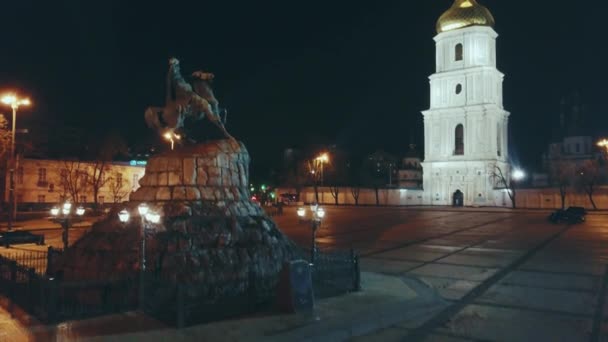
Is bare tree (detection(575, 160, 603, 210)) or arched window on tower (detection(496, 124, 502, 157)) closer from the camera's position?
bare tree (detection(575, 160, 603, 210))

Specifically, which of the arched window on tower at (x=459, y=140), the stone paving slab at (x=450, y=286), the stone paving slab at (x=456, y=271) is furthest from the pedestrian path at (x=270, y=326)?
the arched window on tower at (x=459, y=140)

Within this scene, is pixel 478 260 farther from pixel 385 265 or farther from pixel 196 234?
pixel 196 234

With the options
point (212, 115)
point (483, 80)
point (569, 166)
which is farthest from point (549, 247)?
point (483, 80)

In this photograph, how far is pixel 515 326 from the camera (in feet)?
35.5

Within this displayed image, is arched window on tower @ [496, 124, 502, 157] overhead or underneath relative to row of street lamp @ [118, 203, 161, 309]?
overhead

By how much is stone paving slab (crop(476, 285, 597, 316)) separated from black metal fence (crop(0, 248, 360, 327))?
391 cm

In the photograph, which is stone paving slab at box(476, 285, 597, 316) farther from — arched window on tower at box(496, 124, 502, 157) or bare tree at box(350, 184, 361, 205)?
bare tree at box(350, 184, 361, 205)

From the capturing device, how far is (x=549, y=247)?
2530 cm

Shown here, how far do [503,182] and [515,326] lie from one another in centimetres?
6000

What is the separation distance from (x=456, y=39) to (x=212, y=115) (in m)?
62.2

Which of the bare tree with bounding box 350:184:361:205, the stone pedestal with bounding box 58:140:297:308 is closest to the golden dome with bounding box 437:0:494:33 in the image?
the bare tree with bounding box 350:184:361:205

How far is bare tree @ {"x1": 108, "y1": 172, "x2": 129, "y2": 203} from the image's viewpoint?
54734 millimetres

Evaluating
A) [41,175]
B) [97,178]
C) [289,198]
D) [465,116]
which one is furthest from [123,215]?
[289,198]

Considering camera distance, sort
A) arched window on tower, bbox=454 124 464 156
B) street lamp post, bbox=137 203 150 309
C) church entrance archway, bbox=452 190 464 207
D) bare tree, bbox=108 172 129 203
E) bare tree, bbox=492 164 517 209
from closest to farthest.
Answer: street lamp post, bbox=137 203 150 309 < bare tree, bbox=108 172 129 203 < bare tree, bbox=492 164 517 209 < church entrance archway, bbox=452 190 464 207 < arched window on tower, bbox=454 124 464 156
